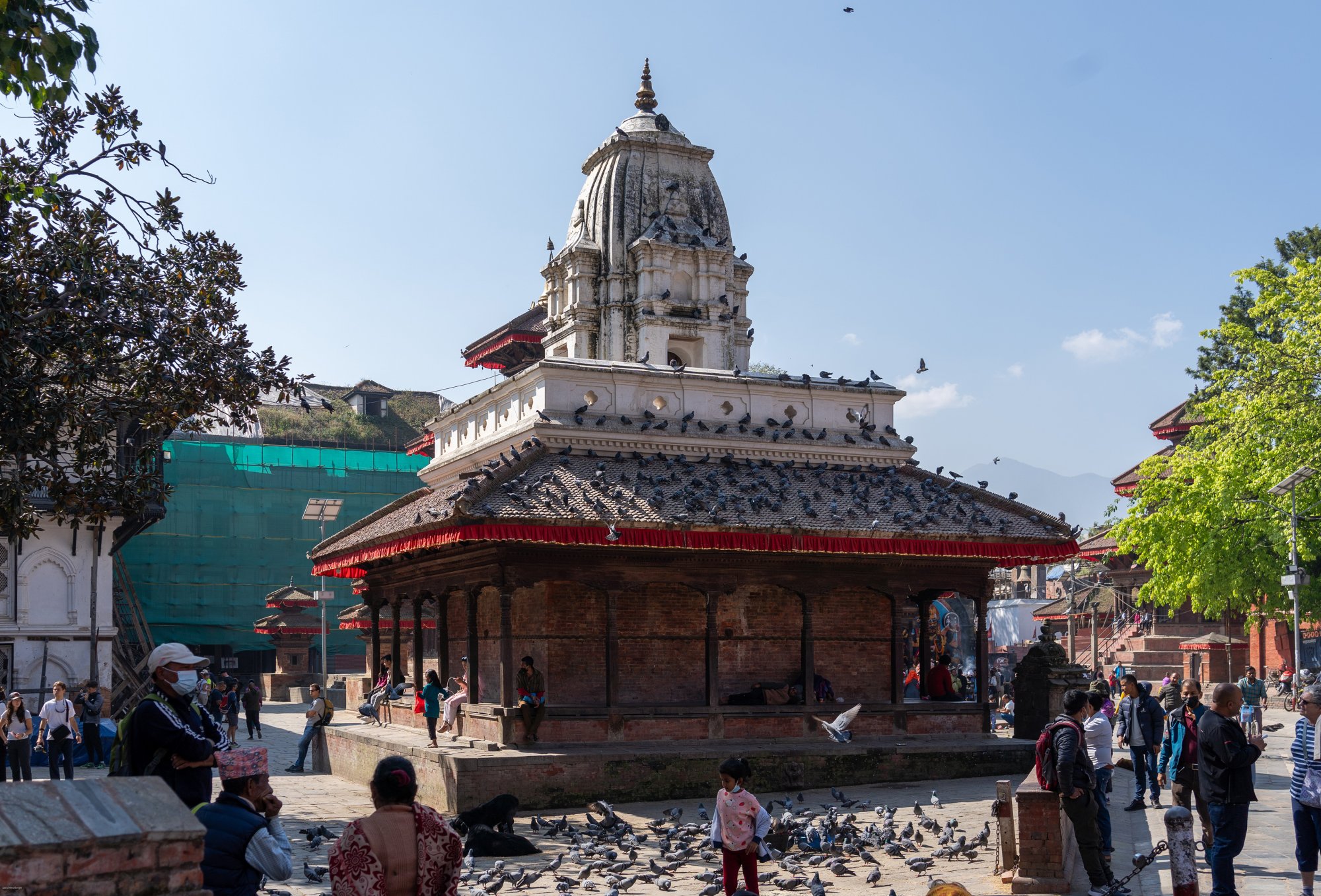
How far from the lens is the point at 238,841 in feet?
20.9

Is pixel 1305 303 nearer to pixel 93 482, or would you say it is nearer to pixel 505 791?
pixel 505 791

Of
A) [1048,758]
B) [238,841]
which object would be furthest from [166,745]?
[1048,758]

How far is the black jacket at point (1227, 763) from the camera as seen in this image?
1043 cm

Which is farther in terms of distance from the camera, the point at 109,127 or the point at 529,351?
the point at 529,351

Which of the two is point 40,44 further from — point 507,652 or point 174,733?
point 507,652

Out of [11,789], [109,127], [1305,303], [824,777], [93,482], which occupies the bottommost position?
[824,777]

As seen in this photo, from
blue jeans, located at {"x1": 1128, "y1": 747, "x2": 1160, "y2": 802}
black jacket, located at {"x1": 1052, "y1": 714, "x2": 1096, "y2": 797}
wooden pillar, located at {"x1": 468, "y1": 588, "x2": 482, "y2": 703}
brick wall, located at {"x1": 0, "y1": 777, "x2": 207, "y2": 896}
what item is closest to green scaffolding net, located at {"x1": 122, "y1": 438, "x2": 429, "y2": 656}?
wooden pillar, located at {"x1": 468, "y1": 588, "x2": 482, "y2": 703}

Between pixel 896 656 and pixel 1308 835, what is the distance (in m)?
12.6

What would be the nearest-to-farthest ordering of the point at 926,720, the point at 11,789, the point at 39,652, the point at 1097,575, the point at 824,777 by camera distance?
1. the point at 11,789
2. the point at 824,777
3. the point at 926,720
4. the point at 39,652
5. the point at 1097,575

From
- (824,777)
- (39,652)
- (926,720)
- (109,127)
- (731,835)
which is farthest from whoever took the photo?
(39,652)

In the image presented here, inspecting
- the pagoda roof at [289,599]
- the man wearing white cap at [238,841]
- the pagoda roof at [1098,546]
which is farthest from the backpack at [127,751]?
the pagoda roof at [1098,546]

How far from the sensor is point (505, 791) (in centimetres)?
1828

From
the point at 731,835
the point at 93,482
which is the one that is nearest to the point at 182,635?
the point at 93,482

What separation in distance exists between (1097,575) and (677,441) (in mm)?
40916
